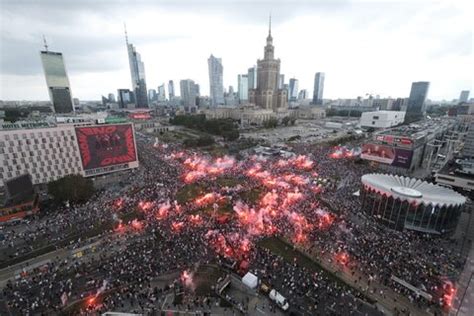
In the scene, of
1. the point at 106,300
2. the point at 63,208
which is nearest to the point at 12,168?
the point at 63,208

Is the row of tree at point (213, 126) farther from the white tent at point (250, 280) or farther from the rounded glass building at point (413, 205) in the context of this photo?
the white tent at point (250, 280)

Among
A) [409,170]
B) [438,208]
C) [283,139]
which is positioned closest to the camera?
[438,208]

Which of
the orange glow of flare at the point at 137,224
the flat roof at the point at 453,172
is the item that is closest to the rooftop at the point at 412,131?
the flat roof at the point at 453,172

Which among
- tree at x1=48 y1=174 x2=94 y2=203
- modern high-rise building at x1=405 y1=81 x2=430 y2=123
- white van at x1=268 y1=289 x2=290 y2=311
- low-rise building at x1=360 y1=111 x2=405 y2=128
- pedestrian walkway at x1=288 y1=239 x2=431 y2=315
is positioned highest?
modern high-rise building at x1=405 y1=81 x2=430 y2=123

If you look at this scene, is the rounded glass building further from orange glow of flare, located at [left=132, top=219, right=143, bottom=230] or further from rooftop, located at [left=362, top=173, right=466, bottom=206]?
orange glow of flare, located at [left=132, top=219, right=143, bottom=230]

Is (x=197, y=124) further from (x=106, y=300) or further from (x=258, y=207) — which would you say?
(x=106, y=300)

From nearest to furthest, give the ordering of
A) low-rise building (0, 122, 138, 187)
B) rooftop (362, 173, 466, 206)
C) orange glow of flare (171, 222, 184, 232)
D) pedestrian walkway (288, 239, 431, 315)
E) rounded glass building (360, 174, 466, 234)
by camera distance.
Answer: pedestrian walkway (288, 239, 431, 315)
rounded glass building (360, 174, 466, 234)
rooftop (362, 173, 466, 206)
orange glow of flare (171, 222, 184, 232)
low-rise building (0, 122, 138, 187)

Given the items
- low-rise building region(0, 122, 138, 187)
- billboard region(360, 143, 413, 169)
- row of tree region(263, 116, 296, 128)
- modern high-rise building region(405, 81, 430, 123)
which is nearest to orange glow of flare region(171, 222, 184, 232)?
low-rise building region(0, 122, 138, 187)
